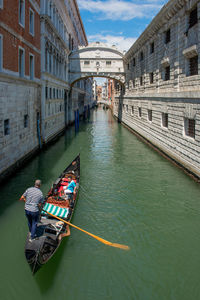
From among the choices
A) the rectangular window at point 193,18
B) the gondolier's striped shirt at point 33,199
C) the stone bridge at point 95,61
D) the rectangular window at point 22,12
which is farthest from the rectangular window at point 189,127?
the stone bridge at point 95,61

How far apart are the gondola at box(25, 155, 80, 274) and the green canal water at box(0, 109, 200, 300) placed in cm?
44

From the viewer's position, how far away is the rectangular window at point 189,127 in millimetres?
12087

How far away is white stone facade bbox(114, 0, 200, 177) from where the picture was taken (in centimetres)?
1179

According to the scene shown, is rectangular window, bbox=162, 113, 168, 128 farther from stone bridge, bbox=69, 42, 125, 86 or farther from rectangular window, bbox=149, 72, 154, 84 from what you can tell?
stone bridge, bbox=69, 42, 125, 86

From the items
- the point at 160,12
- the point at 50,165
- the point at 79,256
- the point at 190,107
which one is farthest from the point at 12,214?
the point at 160,12

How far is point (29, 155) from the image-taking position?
14.5 m

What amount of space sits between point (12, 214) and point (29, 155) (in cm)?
683

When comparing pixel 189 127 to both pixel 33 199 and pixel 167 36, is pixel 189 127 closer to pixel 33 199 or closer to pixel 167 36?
pixel 167 36

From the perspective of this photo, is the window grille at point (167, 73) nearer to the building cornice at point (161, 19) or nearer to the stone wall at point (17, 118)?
the building cornice at point (161, 19)

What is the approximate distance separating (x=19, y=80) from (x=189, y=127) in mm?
8377

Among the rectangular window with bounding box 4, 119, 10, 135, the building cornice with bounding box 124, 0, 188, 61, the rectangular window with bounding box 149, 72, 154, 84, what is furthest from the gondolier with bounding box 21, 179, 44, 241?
the rectangular window with bounding box 149, 72, 154, 84

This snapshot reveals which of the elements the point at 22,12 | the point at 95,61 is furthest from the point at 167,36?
the point at 95,61

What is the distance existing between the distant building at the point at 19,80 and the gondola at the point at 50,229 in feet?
11.0

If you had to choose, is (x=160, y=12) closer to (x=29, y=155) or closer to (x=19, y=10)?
(x=19, y=10)
